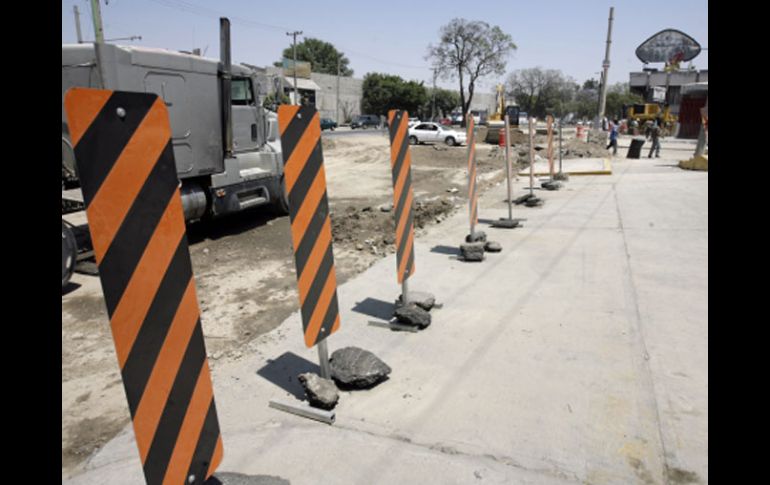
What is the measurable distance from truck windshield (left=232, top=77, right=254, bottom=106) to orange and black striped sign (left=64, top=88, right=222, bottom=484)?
774 centimetres

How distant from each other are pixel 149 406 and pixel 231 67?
7.60 m

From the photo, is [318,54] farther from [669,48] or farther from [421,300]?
[421,300]

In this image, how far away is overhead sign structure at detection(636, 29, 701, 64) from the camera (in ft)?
145

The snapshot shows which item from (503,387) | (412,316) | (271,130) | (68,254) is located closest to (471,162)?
(412,316)

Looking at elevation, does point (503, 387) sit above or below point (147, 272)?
below

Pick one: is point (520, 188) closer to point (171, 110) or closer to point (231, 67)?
point (231, 67)

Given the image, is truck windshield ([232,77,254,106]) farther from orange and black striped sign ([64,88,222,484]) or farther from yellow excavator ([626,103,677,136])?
yellow excavator ([626,103,677,136])

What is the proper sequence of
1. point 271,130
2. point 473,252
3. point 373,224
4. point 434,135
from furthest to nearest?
point 434,135
point 271,130
point 373,224
point 473,252

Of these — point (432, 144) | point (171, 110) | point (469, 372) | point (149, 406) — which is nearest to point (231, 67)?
point (171, 110)

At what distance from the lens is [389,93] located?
68.1 m

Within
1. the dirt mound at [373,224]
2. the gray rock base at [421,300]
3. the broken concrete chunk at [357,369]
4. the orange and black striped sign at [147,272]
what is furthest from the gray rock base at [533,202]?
the orange and black striped sign at [147,272]

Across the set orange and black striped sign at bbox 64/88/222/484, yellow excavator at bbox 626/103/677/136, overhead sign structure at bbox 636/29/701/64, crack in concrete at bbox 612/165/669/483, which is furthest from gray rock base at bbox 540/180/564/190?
overhead sign structure at bbox 636/29/701/64

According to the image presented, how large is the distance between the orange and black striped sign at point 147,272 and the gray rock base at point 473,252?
4.96 metres

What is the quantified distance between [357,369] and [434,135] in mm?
28280
